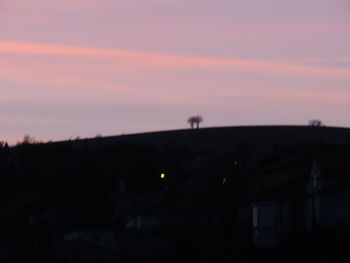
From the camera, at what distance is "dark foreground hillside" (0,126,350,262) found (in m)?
53.1

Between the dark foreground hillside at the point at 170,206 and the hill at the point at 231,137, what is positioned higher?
the hill at the point at 231,137

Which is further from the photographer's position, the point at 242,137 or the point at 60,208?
the point at 242,137

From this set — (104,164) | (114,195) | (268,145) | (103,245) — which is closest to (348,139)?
(268,145)

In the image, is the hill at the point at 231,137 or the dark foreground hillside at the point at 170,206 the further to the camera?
the hill at the point at 231,137

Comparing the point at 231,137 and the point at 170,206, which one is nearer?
the point at 170,206

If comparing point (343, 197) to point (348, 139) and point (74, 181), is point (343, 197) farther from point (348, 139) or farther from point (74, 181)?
point (348, 139)

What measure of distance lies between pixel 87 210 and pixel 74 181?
2.36m

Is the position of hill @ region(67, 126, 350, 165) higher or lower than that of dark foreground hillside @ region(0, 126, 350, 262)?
higher

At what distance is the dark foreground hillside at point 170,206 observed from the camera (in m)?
53.1

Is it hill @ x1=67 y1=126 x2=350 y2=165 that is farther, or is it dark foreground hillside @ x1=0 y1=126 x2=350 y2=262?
hill @ x1=67 y1=126 x2=350 y2=165

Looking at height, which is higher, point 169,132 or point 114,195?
point 169,132

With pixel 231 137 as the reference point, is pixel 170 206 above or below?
below

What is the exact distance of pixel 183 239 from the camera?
5672 cm

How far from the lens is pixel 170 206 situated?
71.6 metres
